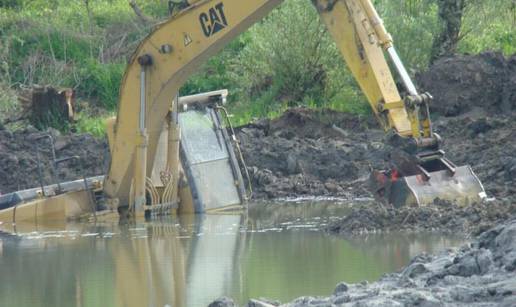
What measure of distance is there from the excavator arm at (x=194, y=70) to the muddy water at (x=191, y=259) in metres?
0.88

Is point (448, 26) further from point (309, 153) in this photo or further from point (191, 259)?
point (191, 259)

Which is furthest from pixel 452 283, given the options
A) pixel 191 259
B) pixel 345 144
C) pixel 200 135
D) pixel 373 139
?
pixel 373 139

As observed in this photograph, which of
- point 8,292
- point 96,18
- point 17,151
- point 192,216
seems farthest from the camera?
point 96,18

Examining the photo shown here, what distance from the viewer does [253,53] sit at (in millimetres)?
25938

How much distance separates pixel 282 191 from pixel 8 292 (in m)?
7.46

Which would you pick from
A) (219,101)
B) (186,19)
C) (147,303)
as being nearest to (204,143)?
(219,101)

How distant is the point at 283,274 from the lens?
13.3m

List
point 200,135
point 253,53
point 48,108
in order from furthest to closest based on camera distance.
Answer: point 253,53
point 48,108
point 200,135

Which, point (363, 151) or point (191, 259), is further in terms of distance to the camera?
point (363, 151)

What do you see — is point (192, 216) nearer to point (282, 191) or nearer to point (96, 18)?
point (282, 191)

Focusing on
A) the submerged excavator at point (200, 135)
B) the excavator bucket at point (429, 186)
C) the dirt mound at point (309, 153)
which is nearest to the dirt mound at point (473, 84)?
the dirt mound at point (309, 153)

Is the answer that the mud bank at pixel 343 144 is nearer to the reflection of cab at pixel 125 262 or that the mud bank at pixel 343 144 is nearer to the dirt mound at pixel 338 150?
the dirt mound at pixel 338 150

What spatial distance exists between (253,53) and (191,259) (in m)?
11.5

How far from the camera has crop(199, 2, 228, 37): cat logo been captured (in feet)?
55.7
